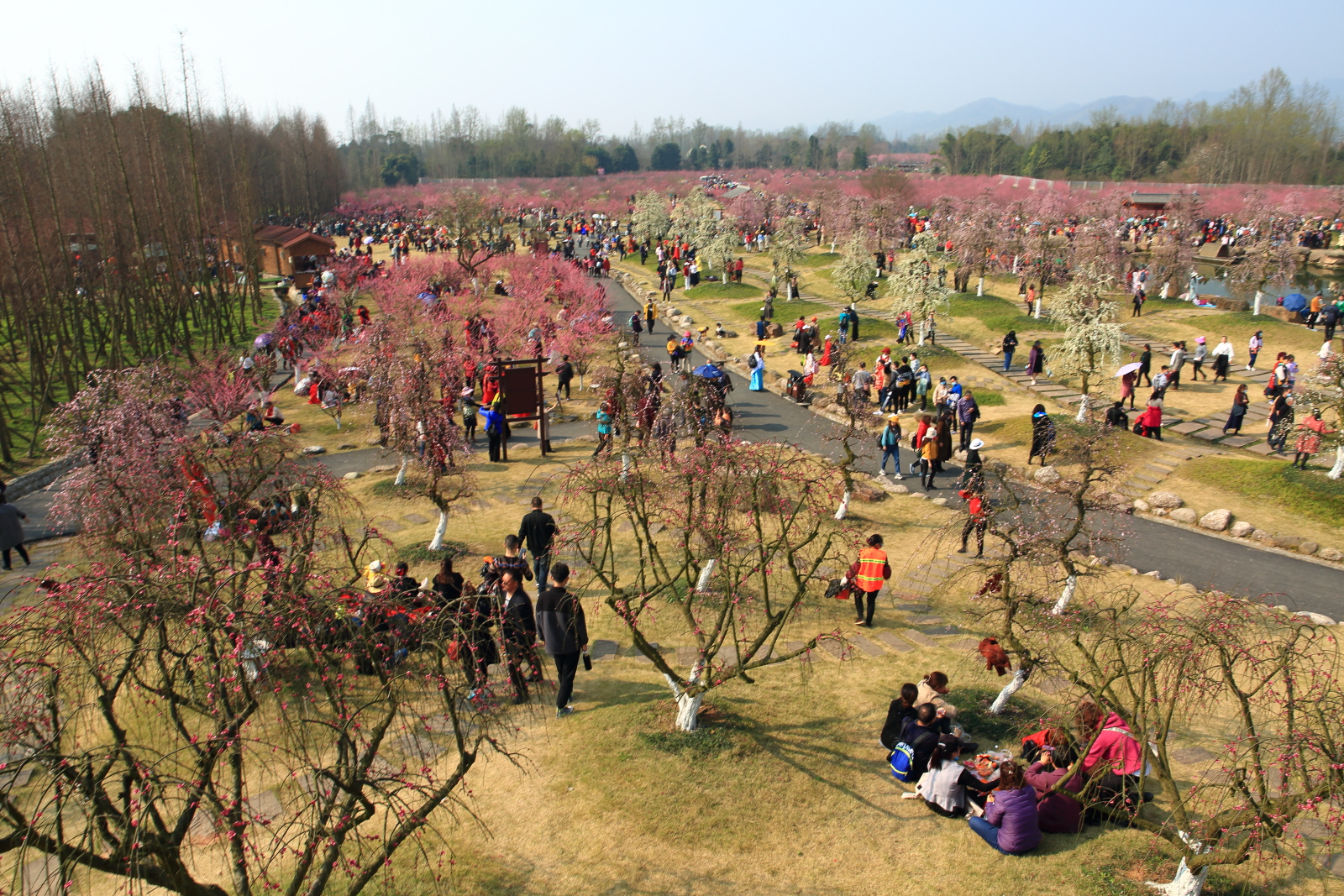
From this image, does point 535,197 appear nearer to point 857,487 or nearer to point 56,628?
point 857,487

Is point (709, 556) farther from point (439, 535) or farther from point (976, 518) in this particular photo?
point (439, 535)

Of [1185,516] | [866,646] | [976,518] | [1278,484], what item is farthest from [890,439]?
[1278,484]

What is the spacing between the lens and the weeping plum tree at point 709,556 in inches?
305

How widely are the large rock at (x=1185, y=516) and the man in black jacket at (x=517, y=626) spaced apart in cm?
1212

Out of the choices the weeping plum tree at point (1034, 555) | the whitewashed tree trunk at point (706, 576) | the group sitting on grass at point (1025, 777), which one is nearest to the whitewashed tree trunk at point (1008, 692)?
the weeping plum tree at point (1034, 555)

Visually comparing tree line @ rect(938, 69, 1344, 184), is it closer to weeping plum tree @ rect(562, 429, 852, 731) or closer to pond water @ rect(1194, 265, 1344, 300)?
pond water @ rect(1194, 265, 1344, 300)

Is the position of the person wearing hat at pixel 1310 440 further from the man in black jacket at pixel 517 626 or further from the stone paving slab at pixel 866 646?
the man in black jacket at pixel 517 626

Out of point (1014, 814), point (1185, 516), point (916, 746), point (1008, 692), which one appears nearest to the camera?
point (1014, 814)

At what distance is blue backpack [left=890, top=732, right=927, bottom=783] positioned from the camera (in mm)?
7500

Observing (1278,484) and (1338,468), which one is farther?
(1338,468)

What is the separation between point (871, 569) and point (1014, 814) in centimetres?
389

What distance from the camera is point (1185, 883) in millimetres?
6031

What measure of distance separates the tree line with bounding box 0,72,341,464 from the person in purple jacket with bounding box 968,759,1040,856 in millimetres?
20577

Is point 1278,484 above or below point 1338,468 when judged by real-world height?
below
